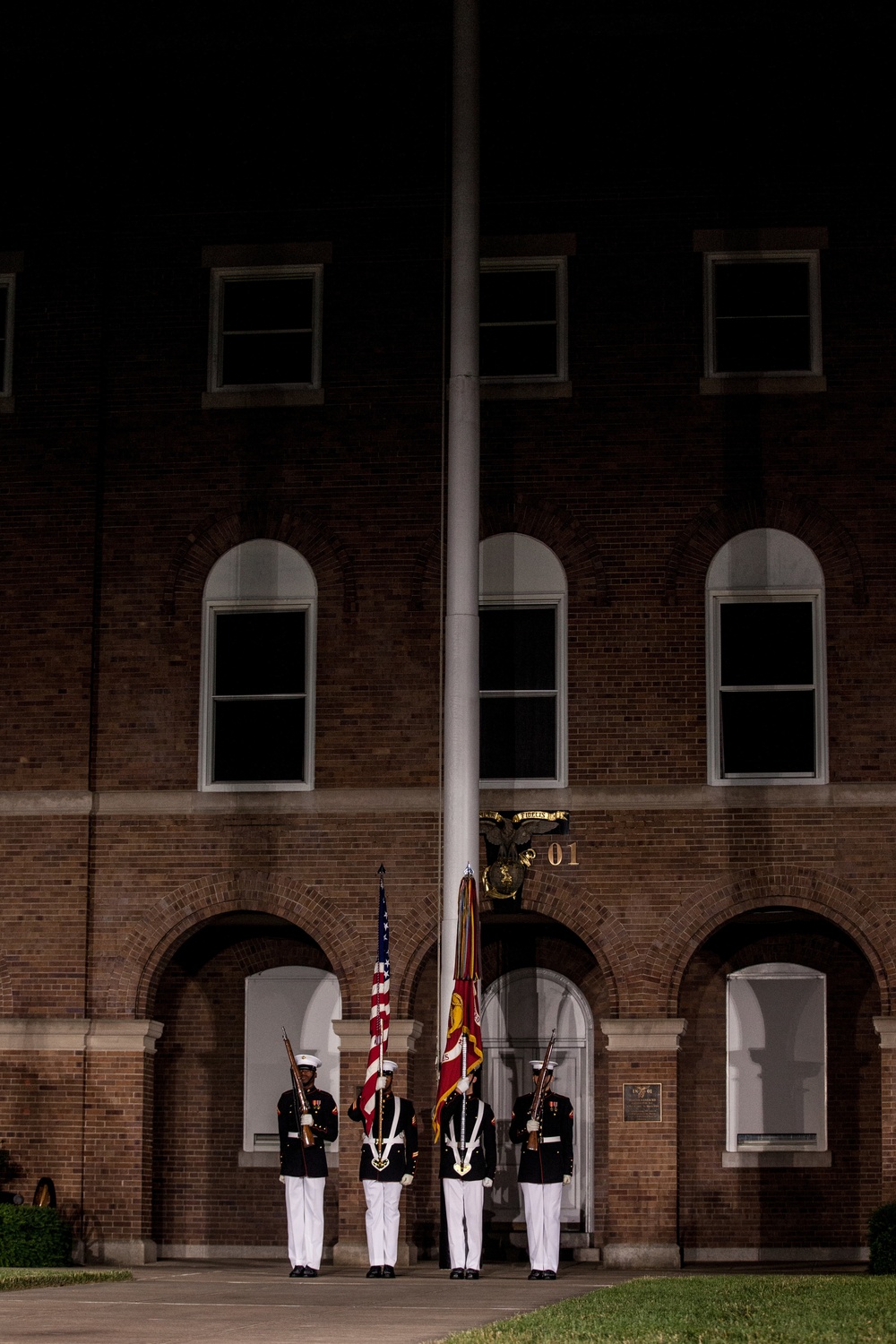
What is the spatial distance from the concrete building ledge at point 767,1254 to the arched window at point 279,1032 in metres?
4.35

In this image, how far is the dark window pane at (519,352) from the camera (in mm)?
23703

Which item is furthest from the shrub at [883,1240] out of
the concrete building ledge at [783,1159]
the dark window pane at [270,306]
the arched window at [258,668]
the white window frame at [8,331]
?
the white window frame at [8,331]

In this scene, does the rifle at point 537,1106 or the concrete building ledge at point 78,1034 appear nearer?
the rifle at point 537,1106

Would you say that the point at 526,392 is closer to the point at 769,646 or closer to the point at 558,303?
the point at 558,303

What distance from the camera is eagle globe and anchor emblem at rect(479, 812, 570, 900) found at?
22.2 metres

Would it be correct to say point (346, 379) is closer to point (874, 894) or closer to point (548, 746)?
point (548, 746)

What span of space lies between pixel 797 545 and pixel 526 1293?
29.5 ft

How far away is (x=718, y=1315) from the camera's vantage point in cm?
1370

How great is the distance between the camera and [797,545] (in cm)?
2295

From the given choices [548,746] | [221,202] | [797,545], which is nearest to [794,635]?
[797,545]

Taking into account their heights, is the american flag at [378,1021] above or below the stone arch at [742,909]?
below

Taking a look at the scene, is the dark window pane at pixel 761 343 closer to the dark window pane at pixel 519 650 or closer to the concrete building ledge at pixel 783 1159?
the dark window pane at pixel 519 650

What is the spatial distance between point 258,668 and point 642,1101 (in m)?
6.06

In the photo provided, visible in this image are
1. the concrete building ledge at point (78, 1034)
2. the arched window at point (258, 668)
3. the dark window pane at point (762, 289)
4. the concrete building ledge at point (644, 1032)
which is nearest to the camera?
the concrete building ledge at point (644, 1032)
